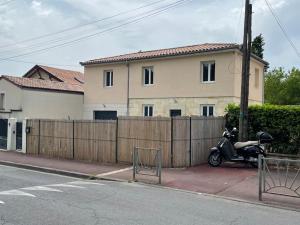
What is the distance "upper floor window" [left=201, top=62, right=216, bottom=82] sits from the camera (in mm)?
24172

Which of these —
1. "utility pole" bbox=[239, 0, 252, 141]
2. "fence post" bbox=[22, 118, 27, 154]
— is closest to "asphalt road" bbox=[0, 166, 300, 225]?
"utility pole" bbox=[239, 0, 252, 141]

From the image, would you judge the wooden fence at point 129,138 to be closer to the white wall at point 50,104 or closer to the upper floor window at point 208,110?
the upper floor window at point 208,110

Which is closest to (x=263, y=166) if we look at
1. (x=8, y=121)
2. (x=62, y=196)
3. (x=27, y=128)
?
(x=62, y=196)

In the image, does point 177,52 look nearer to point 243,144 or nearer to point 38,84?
point 38,84

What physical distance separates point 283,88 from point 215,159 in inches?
1612

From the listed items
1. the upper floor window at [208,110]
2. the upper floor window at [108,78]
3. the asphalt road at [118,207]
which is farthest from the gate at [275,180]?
the upper floor window at [108,78]

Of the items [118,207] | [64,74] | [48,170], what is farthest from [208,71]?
[64,74]

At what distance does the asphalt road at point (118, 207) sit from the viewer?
741cm

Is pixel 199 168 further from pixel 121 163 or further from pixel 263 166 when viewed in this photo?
pixel 263 166

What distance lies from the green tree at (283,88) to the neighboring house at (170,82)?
84.8ft

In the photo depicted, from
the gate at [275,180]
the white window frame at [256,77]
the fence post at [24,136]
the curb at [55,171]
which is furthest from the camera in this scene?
the white window frame at [256,77]

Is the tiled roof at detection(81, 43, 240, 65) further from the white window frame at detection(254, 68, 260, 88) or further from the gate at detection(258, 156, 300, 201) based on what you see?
the gate at detection(258, 156, 300, 201)

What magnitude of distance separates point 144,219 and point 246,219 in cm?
199

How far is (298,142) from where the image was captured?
50.8ft
